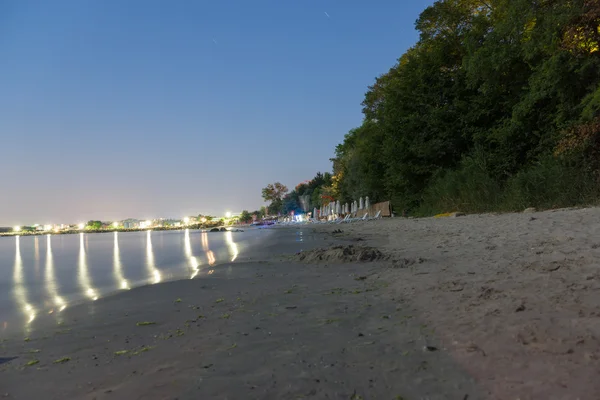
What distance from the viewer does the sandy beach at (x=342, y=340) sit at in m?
1.70

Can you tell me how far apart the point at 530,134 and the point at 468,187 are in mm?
3128

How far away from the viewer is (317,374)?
1.84m

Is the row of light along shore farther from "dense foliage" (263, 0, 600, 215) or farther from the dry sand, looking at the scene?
the dry sand

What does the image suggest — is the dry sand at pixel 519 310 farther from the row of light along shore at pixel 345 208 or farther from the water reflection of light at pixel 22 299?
the row of light along shore at pixel 345 208

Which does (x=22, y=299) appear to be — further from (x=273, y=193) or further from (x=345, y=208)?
(x=273, y=193)

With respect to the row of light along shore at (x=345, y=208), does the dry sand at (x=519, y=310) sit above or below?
below

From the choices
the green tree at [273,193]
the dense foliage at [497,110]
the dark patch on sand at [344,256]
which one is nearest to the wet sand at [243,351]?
the dark patch on sand at [344,256]

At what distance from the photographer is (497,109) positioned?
16938 millimetres

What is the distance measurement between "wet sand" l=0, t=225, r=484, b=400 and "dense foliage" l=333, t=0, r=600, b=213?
11250 millimetres

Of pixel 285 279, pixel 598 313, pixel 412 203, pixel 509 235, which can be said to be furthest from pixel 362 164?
pixel 598 313

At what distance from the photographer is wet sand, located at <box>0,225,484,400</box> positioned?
5.66 ft

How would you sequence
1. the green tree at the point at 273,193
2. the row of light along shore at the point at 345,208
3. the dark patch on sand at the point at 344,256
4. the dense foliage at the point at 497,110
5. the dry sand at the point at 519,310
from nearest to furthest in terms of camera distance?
the dry sand at the point at 519,310, the dark patch on sand at the point at 344,256, the dense foliage at the point at 497,110, the row of light along shore at the point at 345,208, the green tree at the point at 273,193

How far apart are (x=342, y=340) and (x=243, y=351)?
0.61m

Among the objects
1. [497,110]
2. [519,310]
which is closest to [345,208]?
[497,110]
